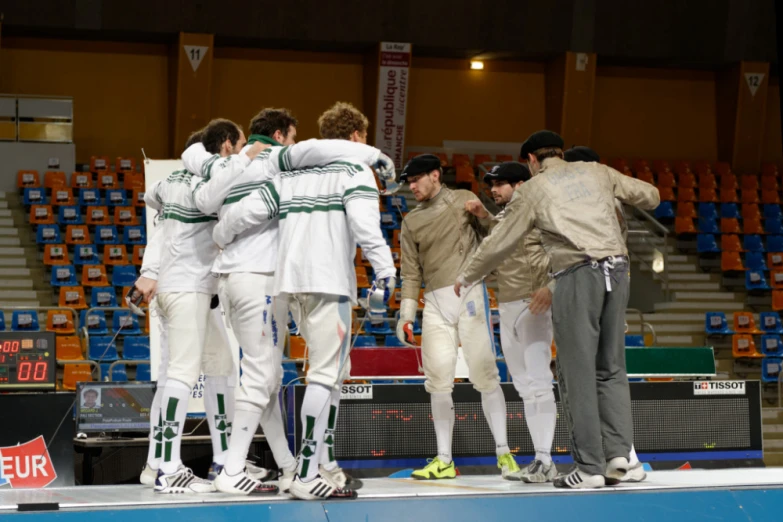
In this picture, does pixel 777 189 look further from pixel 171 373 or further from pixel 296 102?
pixel 171 373

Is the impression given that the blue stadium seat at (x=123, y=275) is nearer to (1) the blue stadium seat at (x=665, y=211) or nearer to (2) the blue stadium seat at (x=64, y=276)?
(2) the blue stadium seat at (x=64, y=276)

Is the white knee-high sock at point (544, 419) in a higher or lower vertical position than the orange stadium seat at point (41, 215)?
lower

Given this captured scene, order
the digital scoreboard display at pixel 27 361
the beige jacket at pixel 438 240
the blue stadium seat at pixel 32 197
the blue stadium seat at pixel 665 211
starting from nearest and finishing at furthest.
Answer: the beige jacket at pixel 438 240 < the digital scoreboard display at pixel 27 361 < the blue stadium seat at pixel 32 197 < the blue stadium seat at pixel 665 211

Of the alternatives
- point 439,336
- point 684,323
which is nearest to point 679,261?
point 684,323

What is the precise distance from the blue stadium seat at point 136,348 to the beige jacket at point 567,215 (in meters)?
7.29

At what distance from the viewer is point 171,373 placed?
4.41 metres

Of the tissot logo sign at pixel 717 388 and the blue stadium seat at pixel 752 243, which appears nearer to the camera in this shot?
the tissot logo sign at pixel 717 388

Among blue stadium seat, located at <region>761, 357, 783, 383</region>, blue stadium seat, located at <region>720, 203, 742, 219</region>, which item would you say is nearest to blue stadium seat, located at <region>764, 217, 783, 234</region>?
blue stadium seat, located at <region>720, 203, 742, 219</region>

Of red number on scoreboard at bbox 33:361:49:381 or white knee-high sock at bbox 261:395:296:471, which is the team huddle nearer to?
white knee-high sock at bbox 261:395:296:471

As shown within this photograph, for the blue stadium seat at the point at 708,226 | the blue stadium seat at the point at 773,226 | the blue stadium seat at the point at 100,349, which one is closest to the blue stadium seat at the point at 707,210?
the blue stadium seat at the point at 708,226

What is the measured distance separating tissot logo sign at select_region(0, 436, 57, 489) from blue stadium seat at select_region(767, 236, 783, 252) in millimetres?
12609

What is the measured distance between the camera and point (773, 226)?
637 inches

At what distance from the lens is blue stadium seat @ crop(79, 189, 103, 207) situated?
14352 millimetres

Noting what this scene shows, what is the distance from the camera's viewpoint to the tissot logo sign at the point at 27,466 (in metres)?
5.77
